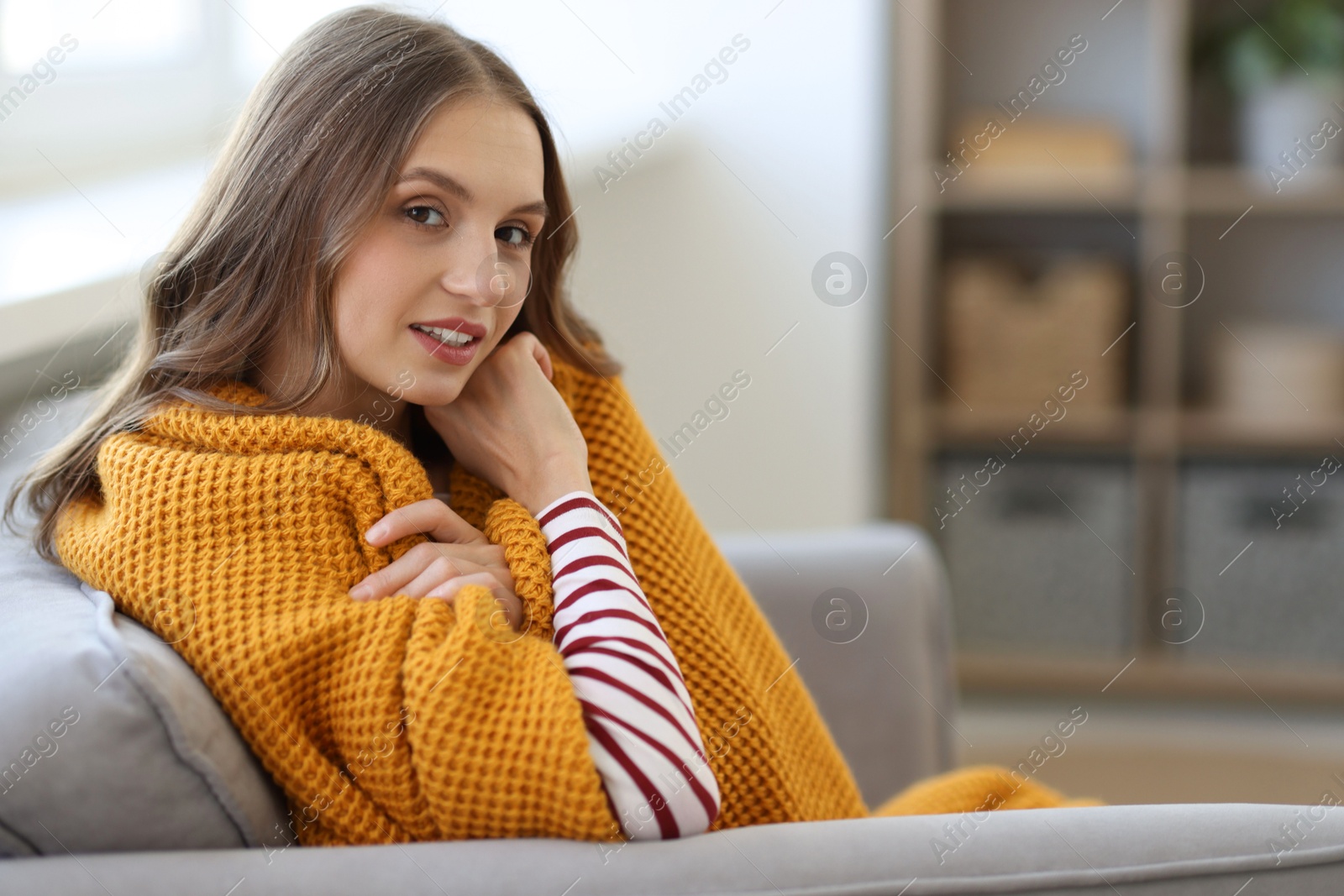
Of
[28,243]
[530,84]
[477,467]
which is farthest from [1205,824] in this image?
[28,243]

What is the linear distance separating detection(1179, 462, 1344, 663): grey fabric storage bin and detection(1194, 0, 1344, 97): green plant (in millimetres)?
785

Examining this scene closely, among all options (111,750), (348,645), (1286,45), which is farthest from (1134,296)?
(111,750)

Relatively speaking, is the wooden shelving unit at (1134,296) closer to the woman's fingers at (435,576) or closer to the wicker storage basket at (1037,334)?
the wicker storage basket at (1037,334)

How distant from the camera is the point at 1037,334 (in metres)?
2.55

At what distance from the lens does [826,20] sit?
2.49 m

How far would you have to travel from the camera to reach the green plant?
2.45 metres

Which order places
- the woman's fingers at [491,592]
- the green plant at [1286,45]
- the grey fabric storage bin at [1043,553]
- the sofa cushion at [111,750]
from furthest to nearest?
the grey fabric storage bin at [1043,553], the green plant at [1286,45], the woman's fingers at [491,592], the sofa cushion at [111,750]

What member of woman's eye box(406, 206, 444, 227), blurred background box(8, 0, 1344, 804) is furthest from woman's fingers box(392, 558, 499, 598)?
blurred background box(8, 0, 1344, 804)

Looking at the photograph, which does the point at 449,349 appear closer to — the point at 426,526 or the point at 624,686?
the point at 426,526

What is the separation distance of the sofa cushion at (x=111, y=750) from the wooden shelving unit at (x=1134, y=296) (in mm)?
2060

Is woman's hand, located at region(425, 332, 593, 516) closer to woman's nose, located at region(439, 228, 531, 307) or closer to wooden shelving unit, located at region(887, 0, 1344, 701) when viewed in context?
woman's nose, located at region(439, 228, 531, 307)

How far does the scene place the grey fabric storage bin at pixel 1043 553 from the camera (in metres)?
2.58

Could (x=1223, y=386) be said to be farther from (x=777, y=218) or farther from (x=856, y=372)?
(x=777, y=218)

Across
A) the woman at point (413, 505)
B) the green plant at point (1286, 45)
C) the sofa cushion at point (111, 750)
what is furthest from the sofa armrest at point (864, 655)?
the green plant at point (1286, 45)
